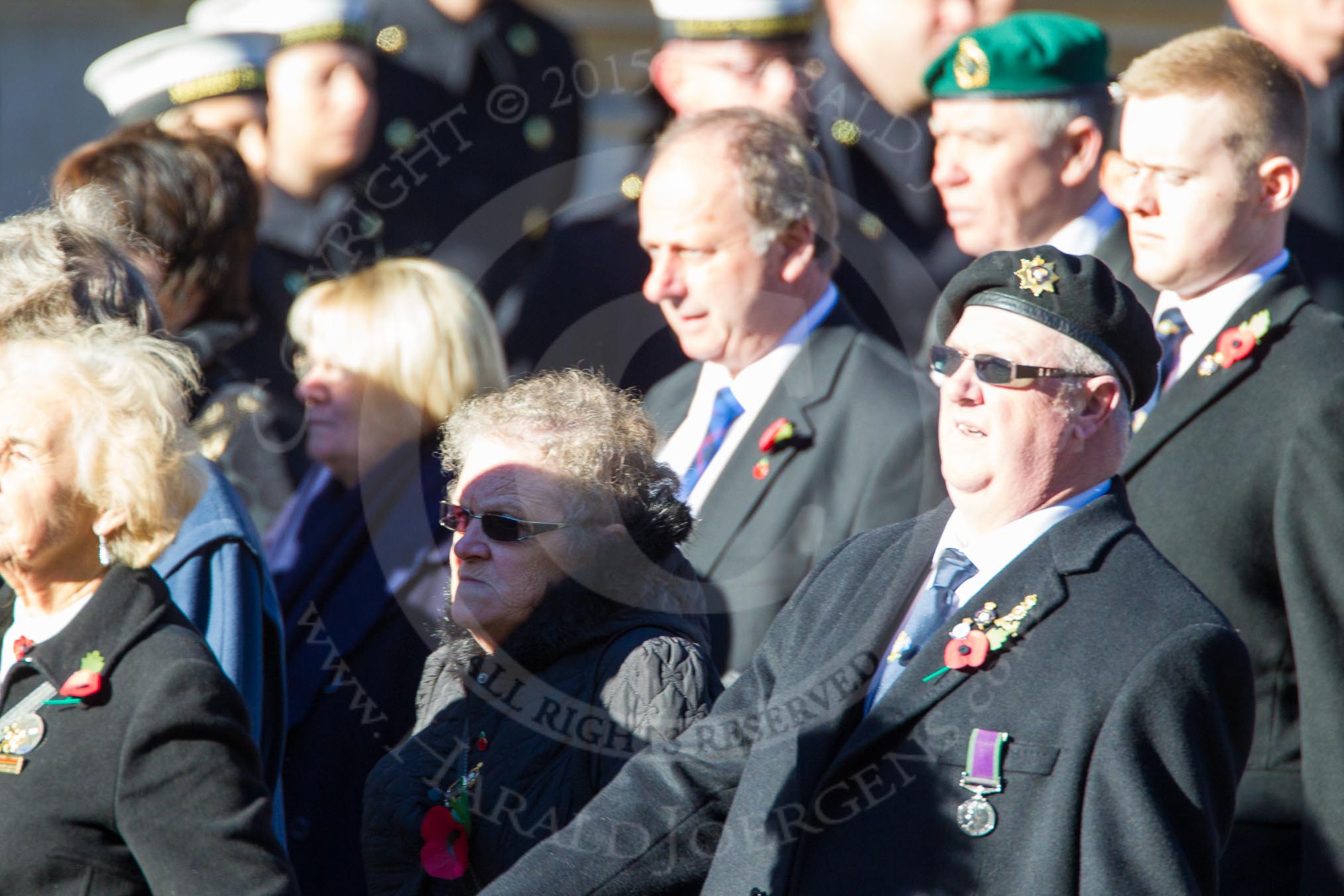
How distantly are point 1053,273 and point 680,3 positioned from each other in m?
2.55

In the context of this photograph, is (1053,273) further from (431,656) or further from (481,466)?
(431,656)

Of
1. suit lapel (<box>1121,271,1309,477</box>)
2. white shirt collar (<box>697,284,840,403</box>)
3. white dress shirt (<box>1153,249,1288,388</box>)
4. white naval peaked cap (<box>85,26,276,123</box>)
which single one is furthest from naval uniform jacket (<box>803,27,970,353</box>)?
white naval peaked cap (<box>85,26,276,123</box>)

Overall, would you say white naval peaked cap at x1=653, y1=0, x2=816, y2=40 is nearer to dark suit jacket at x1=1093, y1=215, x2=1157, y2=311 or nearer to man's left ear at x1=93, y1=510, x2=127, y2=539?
dark suit jacket at x1=1093, y1=215, x2=1157, y2=311

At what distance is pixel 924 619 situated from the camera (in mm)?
2715

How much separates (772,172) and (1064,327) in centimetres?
167

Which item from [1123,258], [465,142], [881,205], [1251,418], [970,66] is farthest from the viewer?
[465,142]

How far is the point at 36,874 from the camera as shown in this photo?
2553 millimetres

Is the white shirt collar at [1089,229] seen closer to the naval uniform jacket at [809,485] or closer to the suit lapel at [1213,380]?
the naval uniform jacket at [809,485]

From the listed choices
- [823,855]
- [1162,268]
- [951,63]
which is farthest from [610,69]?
[823,855]

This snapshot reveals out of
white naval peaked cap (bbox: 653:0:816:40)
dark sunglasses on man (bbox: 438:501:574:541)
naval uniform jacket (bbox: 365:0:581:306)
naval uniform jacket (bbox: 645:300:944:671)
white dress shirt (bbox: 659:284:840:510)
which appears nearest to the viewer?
dark sunglasses on man (bbox: 438:501:574:541)

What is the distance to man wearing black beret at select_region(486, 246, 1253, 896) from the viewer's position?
7.73 feet

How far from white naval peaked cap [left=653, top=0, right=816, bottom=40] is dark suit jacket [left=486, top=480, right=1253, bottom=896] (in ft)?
7.99

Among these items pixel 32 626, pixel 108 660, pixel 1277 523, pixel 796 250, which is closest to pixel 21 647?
pixel 32 626

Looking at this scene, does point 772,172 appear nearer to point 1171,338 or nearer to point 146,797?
point 1171,338
